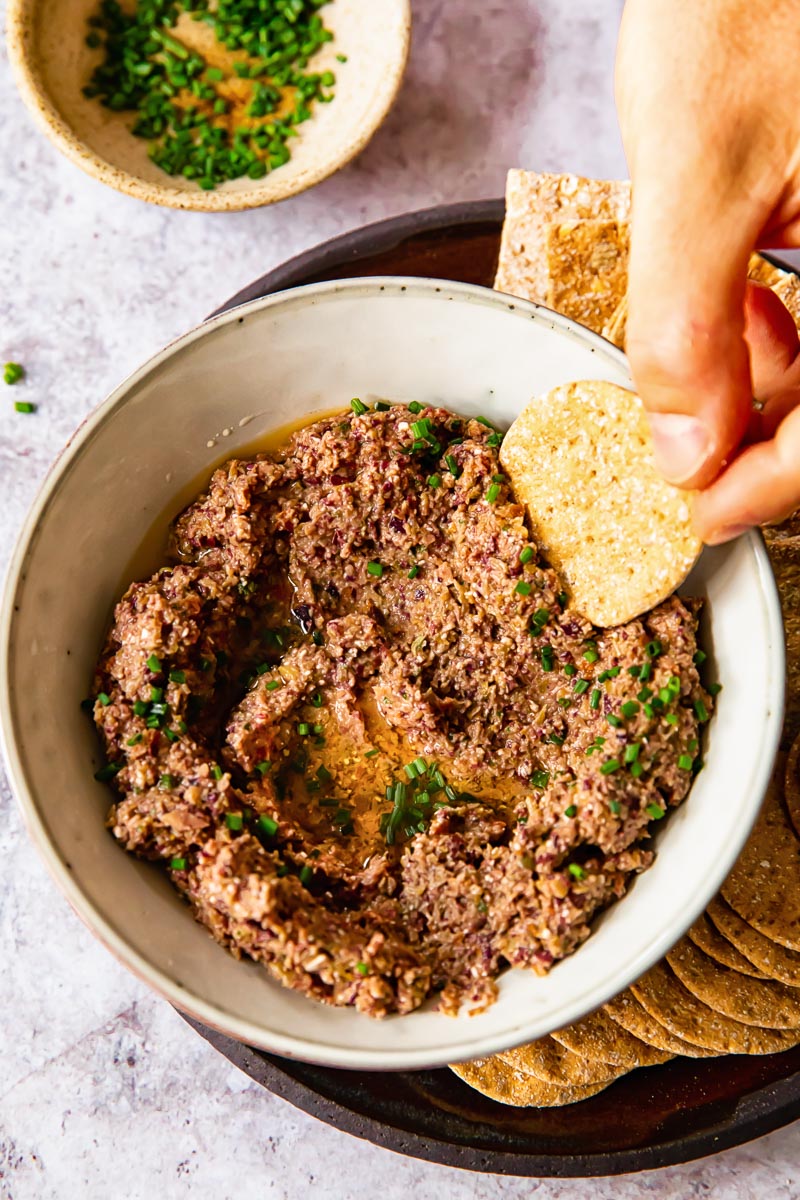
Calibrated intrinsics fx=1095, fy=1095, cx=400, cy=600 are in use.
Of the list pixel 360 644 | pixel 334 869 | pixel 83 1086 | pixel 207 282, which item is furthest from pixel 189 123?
pixel 83 1086

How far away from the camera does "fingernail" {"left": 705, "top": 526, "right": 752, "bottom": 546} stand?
2730mm

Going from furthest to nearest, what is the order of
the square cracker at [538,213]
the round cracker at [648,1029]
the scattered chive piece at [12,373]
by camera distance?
1. the scattered chive piece at [12,373]
2. the square cracker at [538,213]
3. the round cracker at [648,1029]

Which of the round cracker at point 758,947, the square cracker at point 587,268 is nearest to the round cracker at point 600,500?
the square cracker at point 587,268

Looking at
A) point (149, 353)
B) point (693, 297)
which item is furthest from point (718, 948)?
point (149, 353)

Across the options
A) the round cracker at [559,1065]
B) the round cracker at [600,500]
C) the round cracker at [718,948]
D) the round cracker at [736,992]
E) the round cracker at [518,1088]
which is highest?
the round cracker at [600,500]

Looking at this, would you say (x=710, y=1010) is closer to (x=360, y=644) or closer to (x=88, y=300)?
(x=360, y=644)

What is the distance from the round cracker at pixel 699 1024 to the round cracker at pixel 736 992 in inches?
1.4

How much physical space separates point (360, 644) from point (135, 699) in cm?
66

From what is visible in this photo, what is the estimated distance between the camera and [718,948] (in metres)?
3.40

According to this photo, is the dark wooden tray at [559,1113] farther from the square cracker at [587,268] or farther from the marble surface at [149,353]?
the square cracker at [587,268]

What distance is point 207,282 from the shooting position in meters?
4.27

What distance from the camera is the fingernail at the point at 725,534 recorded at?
8.96 feet

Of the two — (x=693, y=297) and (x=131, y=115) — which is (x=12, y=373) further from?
(x=693, y=297)

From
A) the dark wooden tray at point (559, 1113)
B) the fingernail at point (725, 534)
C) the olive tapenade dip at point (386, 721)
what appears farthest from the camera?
the dark wooden tray at point (559, 1113)
